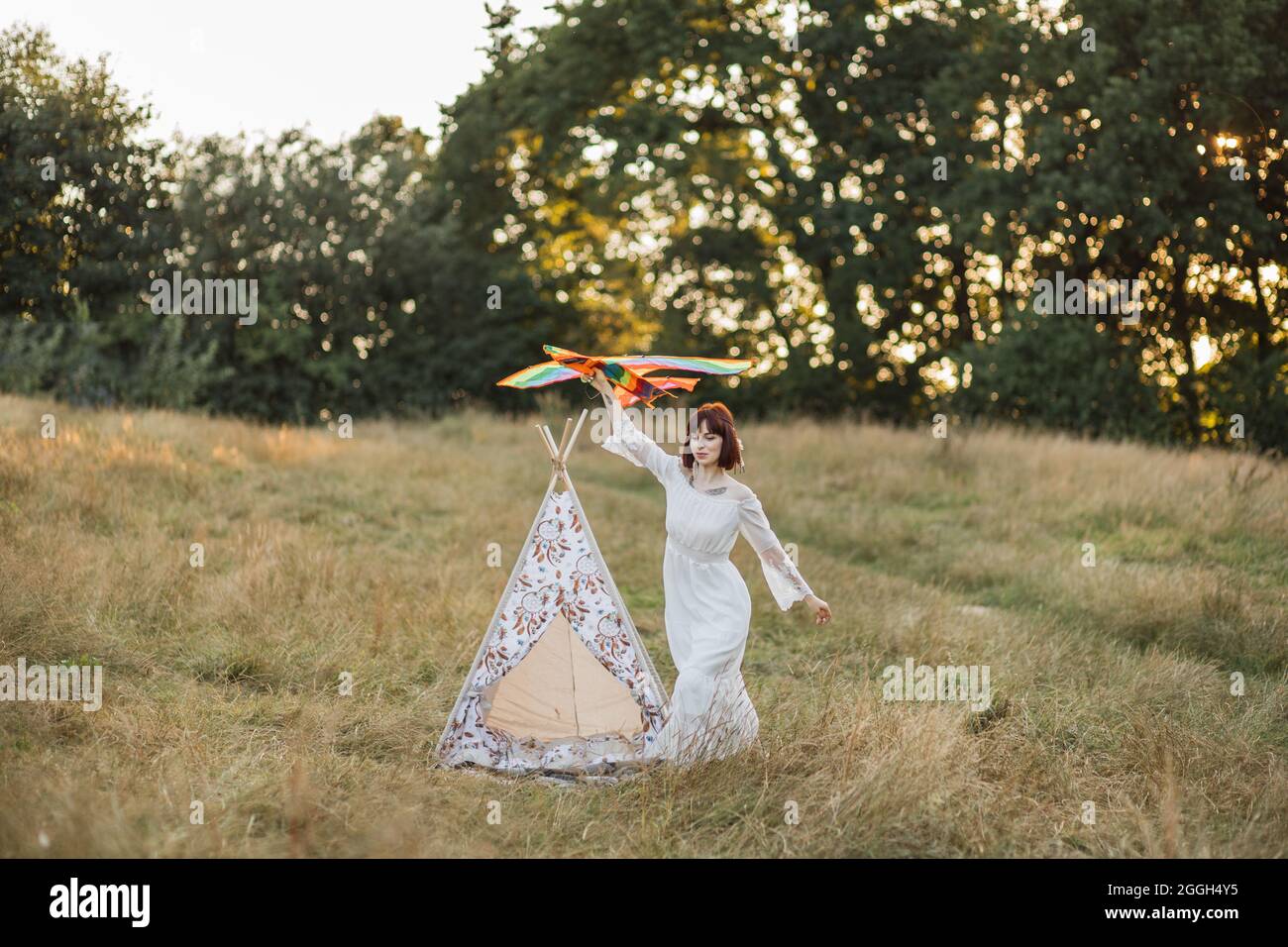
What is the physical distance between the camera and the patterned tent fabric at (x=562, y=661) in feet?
19.8

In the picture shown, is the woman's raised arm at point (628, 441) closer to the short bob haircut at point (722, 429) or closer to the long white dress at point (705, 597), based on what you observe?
the long white dress at point (705, 597)

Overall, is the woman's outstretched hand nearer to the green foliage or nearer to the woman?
the woman

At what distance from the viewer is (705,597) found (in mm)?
5719

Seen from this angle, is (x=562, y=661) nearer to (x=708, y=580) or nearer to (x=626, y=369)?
(x=708, y=580)

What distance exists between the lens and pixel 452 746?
5914mm

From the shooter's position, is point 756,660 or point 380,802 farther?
point 756,660

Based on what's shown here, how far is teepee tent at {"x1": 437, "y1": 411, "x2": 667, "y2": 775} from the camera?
19.8ft

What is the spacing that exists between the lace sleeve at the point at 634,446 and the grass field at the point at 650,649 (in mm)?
1567

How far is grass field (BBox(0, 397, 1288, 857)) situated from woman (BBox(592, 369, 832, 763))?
35 cm

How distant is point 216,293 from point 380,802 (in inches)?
884

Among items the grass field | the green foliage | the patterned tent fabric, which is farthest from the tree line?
the patterned tent fabric

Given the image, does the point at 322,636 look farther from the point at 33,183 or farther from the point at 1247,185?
the point at 1247,185
